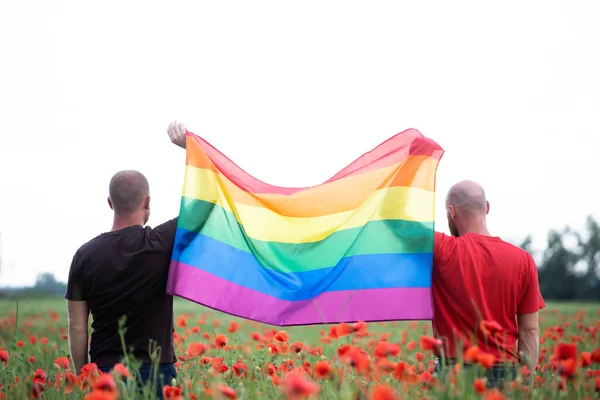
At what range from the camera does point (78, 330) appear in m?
4.46

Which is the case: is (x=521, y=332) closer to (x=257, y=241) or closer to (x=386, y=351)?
(x=386, y=351)

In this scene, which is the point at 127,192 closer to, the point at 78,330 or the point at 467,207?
the point at 78,330

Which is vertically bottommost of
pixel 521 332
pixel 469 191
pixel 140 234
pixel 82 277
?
pixel 521 332

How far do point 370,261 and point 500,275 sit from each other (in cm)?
101

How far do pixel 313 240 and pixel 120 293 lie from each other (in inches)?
63.0

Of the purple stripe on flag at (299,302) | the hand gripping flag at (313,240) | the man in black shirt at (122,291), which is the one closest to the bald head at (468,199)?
the hand gripping flag at (313,240)

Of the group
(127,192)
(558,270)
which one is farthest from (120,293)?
(558,270)

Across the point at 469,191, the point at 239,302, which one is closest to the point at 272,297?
the point at 239,302

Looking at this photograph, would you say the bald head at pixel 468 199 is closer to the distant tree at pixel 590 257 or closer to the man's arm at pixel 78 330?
the man's arm at pixel 78 330

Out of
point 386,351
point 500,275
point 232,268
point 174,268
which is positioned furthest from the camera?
point 232,268

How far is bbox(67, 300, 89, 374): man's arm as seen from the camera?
4.45 meters

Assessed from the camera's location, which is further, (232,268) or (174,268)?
(232,268)

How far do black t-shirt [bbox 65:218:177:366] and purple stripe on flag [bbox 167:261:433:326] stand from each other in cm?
20

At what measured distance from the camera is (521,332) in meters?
4.38
